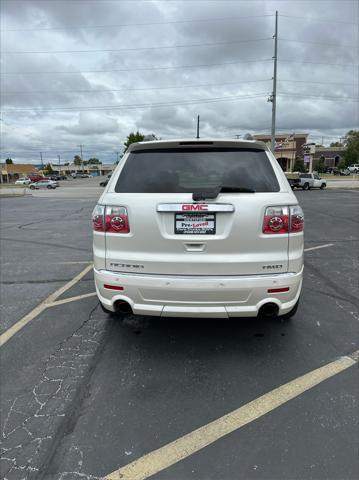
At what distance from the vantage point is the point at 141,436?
2258mm

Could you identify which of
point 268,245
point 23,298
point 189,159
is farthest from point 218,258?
point 23,298

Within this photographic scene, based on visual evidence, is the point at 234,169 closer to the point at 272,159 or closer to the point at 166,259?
the point at 272,159

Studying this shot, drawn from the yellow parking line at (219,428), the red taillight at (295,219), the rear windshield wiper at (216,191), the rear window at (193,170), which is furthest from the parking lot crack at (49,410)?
the red taillight at (295,219)

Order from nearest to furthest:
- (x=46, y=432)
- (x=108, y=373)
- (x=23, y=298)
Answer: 1. (x=46, y=432)
2. (x=108, y=373)
3. (x=23, y=298)

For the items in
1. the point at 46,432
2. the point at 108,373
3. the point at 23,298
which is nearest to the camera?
the point at 46,432

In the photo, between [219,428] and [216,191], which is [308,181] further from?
[219,428]

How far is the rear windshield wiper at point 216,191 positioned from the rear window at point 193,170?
0.14 feet

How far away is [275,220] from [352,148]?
332 feet

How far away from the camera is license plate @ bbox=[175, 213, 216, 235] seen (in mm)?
2695

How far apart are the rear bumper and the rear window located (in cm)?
74

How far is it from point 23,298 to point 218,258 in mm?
3201

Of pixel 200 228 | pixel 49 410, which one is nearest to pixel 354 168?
pixel 200 228

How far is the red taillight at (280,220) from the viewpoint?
8.89 feet

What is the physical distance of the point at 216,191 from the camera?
8.87 feet
